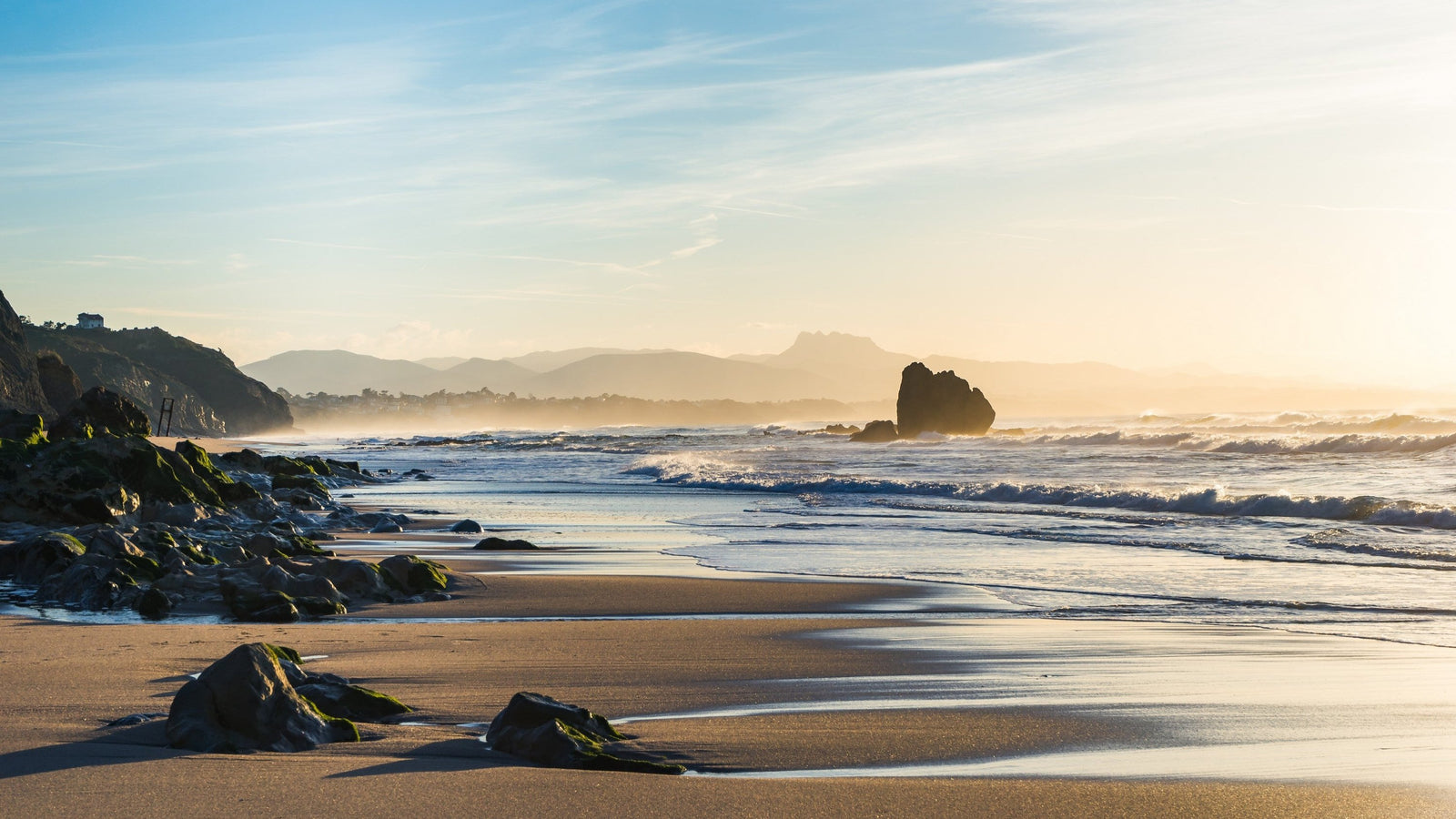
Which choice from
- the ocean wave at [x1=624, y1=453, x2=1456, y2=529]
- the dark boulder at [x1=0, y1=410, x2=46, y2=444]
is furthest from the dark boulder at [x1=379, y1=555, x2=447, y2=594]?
the ocean wave at [x1=624, y1=453, x2=1456, y2=529]

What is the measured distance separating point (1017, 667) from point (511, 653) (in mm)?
3147

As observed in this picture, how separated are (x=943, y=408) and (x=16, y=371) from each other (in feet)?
172

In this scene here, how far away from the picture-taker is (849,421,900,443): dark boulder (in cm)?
6994

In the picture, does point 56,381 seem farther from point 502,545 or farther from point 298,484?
point 502,545

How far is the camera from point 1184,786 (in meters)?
4.10

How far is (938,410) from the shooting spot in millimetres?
73688

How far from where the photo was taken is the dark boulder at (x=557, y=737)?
4.15m

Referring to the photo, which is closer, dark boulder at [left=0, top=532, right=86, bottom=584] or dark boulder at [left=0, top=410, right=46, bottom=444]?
dark boulder at [left=0, top=532, right=86, bottom=584]

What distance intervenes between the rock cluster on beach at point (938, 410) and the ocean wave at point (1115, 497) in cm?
4116

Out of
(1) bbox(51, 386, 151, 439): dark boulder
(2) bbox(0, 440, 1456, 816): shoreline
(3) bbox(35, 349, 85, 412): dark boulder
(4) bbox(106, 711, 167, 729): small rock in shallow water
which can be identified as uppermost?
(3) bbox(35, 349, 85, 412): dark boulder

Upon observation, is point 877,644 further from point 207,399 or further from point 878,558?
point 207,399

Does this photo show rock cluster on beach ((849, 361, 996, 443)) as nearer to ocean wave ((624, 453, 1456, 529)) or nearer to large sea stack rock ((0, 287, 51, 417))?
ocean wave ((624, 453, 1456, 529))

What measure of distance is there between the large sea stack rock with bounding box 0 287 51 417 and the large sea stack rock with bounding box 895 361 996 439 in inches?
1954

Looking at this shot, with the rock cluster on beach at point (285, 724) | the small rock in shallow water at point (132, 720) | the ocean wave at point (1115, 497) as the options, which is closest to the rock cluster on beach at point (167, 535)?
the small rock in shallow water at point (132, 720)
